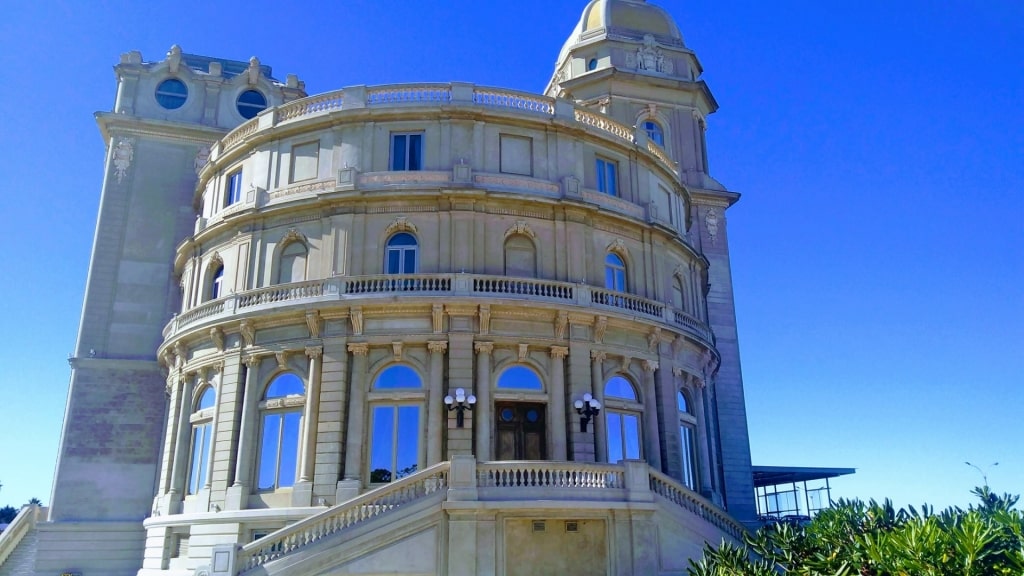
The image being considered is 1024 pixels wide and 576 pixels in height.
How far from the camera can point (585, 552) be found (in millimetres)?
21172

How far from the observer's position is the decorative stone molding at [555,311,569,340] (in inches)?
1053

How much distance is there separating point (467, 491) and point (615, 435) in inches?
339

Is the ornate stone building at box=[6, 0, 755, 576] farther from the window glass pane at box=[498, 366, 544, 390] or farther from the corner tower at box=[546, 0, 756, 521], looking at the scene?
the corner tower at box=[546, 0, 756, 521]

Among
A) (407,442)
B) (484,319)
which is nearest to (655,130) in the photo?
(484,319)

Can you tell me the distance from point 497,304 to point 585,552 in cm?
862

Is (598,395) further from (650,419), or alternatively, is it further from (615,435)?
(650,419)

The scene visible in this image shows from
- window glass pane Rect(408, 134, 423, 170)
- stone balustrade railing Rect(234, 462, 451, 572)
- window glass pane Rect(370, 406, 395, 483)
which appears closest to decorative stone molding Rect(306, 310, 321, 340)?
window glass pane Rect(370, 406, 395, 483)

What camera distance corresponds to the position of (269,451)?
26.3 metres

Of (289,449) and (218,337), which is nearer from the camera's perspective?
(289,449)

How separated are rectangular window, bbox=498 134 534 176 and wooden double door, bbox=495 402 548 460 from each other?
875 centimetres

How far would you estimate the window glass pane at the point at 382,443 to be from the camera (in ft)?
82.2

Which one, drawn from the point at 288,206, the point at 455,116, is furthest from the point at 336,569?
the point at 455,116

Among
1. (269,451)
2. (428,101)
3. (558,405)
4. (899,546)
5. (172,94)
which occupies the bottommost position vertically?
(899,546)

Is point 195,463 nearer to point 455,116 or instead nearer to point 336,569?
point 336,569
